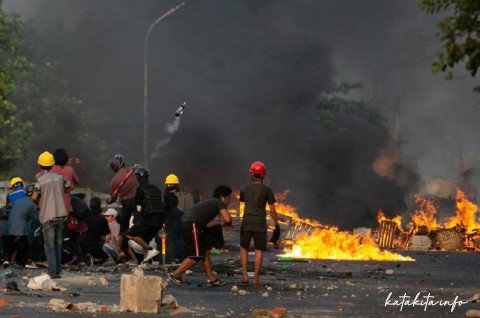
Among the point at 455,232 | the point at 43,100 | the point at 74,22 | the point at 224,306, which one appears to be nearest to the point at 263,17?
the point at 74,22

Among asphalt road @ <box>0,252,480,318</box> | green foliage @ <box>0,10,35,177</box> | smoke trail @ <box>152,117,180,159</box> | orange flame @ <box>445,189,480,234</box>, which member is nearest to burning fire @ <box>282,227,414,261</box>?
asphalt road @ <box>0,252,480,318</box>

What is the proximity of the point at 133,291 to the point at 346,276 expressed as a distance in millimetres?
8645

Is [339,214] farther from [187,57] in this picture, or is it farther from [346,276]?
[346,276]

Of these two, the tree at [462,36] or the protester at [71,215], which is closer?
the tree at [462,36]

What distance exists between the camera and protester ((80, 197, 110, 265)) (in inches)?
914

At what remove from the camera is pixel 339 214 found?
190 feet

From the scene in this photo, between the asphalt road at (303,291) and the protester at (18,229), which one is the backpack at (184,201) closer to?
the asphalt road at (303,291)

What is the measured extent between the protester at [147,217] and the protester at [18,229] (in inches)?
76.9

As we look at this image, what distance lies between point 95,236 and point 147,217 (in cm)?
220

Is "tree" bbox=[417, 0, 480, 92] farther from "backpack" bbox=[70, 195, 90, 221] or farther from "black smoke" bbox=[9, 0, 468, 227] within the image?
"black smoke" bbox=[9, 0, 468, 227]

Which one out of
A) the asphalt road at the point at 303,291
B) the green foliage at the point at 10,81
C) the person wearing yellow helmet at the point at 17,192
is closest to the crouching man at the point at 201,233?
the asphalt road at the point at 303,291

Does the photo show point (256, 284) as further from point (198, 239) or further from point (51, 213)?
point (51, 213)

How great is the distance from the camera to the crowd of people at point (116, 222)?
1767 cm

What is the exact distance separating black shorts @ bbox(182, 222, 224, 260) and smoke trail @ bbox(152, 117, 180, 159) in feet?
140
